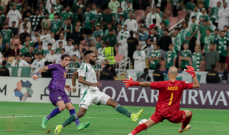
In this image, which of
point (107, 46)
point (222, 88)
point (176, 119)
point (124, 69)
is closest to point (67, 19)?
point (107, 46)

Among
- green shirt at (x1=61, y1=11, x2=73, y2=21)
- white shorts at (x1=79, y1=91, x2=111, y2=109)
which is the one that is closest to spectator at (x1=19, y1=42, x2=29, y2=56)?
green shirt at (x1=61, y1=11, x2=73, y2=21)

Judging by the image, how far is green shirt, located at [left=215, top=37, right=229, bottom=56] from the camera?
20.7m

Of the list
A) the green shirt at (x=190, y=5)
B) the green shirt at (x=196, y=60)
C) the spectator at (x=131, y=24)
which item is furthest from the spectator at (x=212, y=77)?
the green shirt at (x=190, y=5)

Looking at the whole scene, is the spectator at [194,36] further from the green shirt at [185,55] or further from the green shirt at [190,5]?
the green shirt at [190,5]

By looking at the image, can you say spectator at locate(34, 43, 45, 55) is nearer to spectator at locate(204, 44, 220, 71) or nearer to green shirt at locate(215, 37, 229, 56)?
spectator at locate(204, 44, 220, 71)

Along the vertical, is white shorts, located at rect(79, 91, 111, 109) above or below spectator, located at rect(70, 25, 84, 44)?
below

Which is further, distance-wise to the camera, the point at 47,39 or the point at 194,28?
the point at 47,39

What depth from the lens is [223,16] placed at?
22.8m

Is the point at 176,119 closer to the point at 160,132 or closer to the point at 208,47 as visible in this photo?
the point at 160,132

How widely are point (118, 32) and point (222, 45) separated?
5.86 metres

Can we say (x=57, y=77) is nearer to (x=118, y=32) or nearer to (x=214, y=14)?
(x=118, y=32)

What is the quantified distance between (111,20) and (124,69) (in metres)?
4.86

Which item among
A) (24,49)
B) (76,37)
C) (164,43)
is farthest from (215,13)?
(24,49)

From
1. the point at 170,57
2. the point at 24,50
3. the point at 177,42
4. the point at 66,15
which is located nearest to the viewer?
the point at 170,57
